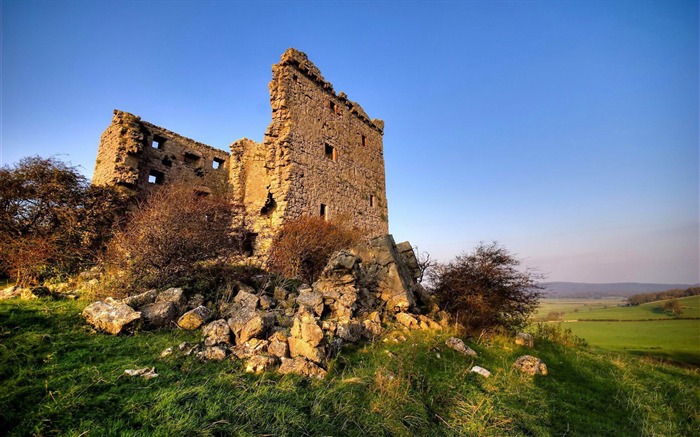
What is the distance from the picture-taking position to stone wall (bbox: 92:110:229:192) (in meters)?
13.4

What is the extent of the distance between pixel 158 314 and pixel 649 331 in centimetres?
1999

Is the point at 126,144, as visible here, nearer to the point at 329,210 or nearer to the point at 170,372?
the point at 329,210

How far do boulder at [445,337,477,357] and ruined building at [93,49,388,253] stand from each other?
293 inches

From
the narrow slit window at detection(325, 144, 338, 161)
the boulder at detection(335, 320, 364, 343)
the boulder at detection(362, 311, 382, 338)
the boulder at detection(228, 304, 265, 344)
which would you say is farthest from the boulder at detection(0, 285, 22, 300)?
the narrow slit window at detection(325, 144, 338, 161)

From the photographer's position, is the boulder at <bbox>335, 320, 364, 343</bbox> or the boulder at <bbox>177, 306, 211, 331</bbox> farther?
the boulder at <bbox>335, 320, 364, 343</bbox>

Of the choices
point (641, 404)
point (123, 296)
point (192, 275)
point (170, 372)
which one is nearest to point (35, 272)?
point (123, 296)

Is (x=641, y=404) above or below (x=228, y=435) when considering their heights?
below

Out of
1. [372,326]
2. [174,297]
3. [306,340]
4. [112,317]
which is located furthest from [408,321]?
[112,317]

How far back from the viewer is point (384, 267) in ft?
24.8

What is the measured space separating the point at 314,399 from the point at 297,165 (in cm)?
1033

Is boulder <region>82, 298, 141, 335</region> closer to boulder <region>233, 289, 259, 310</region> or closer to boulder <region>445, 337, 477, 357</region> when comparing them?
boulder <region>233, 289, 259, 310</region>

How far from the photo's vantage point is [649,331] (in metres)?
13.6

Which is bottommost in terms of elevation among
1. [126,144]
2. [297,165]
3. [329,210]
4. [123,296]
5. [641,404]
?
[641,404]

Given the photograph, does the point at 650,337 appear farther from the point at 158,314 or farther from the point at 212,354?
the point at 158,314
